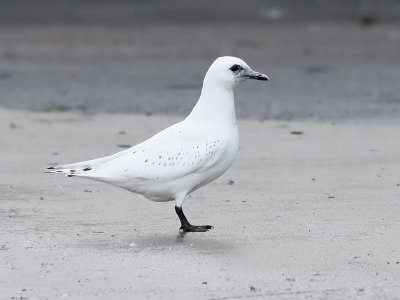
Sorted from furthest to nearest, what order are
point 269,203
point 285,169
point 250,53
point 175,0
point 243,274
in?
point 175,0 < point 250,53 < point 285,169 < point 269,203 < point 243,274

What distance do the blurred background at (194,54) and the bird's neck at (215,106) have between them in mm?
4497

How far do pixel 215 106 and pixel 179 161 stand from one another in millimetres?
456

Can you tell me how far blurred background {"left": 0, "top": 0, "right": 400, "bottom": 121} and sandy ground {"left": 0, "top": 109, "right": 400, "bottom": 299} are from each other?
2250 millimetres

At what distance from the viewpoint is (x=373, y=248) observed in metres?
5.96

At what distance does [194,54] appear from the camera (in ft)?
54.7

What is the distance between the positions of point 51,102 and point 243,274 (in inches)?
304

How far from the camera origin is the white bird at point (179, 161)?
21.6ft

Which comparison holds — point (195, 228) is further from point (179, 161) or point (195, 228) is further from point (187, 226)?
point (179, 161)

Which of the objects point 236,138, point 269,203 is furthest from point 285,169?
point 236,138

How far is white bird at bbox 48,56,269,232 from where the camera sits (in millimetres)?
6578

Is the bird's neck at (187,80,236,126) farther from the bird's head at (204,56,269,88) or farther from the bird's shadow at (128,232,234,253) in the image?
the bird's shadow at (128,232,234,253)

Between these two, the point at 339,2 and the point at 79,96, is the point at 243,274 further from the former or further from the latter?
the point at 339,2

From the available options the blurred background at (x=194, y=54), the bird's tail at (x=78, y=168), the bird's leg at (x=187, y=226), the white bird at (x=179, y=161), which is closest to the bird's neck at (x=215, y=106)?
the white bird at (x=179, y=161)

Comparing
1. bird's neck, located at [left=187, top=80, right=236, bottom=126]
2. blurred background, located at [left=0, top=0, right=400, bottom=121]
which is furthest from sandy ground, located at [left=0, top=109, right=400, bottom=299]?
blurred background, located at [left=0, top=0, right=400, bottom=121]
